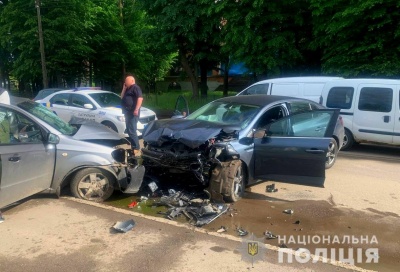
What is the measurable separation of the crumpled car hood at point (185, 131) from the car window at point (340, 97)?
5087 mm

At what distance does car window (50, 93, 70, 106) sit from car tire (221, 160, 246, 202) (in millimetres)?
7900

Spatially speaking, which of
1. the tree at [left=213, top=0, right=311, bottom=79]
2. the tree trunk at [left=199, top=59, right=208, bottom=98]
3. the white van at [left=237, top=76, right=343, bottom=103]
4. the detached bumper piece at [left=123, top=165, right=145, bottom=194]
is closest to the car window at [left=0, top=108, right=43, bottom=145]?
the detached bumper piece at [left=123, top=165, right=145, bottom=194]

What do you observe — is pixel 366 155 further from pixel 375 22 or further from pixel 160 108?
pixel 160 108

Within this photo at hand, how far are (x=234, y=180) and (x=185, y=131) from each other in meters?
1.01

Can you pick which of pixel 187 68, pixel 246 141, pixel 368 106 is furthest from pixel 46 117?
pixel 187 68

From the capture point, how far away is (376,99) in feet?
30.3

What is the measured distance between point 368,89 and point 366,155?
162 centimetres

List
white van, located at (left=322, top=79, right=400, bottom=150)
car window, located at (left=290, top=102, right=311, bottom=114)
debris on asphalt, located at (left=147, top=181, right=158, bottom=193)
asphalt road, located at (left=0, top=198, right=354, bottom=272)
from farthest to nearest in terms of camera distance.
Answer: white van, located at (left=322, top=79, right=400, bottom=150), car window, located at (left=290, top=102, right=311, bottom=114), debris on asphalt, located at (left=147, top=181, right=158, bottom=193), asphalt road, located at (left=0, top=198, right=354, bottom=272)

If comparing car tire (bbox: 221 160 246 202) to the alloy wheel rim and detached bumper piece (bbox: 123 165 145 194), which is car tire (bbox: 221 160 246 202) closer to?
detached bumper piece (bbox: 123 165 145 194)

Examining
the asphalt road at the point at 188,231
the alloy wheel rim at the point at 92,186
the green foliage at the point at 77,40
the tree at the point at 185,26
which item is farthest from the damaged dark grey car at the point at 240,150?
the green foliage at the point at 77,40

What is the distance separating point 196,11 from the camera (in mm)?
16922

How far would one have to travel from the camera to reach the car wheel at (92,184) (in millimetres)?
5539

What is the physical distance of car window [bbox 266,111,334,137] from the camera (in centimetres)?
581

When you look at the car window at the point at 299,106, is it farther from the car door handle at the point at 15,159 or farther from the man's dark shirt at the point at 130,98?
the car door handle at the point at 15,159
